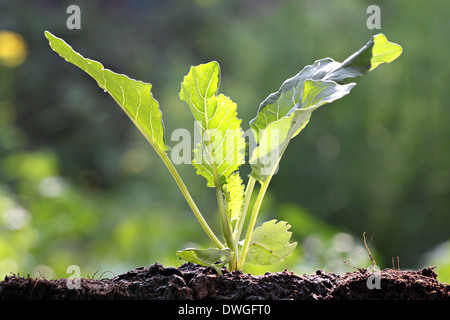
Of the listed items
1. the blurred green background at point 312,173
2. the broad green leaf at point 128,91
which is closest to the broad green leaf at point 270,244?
the broad green leaf at point 128,91

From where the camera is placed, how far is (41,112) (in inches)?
147

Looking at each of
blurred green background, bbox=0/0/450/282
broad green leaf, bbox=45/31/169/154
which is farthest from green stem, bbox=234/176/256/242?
blurred green background, bbox=0/0/450/282

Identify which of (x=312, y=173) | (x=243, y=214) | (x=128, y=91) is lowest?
(x=243, y=214)

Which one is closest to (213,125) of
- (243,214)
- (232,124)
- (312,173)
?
(232,124)

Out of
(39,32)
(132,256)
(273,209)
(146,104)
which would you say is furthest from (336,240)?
(39,32)

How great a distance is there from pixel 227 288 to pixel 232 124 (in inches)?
8.1

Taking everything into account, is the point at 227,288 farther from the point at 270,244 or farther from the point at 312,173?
the point at 312,173

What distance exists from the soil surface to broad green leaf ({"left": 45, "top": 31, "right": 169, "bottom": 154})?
18 cm

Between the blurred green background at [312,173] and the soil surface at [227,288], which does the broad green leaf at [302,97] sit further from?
the blurred green background at [312,173]

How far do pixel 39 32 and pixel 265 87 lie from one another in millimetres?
2100

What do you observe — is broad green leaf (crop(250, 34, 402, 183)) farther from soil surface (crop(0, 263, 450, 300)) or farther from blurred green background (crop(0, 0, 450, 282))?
blurred green background (crop(0, 0, 450, 282))

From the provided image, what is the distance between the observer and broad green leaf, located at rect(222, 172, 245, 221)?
663 mm

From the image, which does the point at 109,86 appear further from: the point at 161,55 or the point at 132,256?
the point at 161,55

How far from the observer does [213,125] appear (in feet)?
2.10
